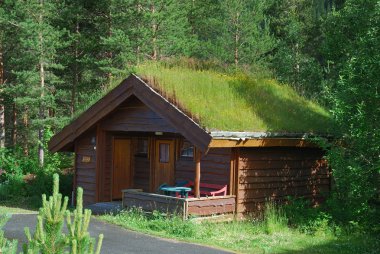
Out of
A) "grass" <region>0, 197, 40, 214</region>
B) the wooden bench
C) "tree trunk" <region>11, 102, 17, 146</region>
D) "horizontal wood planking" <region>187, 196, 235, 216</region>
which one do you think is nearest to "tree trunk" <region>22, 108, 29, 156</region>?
"tree trunk" <region>11, 102, 17, 146</region>

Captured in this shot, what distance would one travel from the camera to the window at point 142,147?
18.8 meters

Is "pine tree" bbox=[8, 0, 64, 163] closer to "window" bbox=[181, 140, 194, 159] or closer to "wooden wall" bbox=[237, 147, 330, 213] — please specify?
"window" bbox=[181, 140, 194, 159]

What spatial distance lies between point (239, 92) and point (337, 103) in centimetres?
472

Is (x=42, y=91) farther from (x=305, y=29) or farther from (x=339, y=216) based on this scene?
(x=305, y=29)

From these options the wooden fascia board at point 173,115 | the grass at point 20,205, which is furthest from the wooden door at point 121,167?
the wooden fascia board at point 173,115

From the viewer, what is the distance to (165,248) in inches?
456

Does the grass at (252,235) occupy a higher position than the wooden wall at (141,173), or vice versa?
the wooden wall at (141,173)

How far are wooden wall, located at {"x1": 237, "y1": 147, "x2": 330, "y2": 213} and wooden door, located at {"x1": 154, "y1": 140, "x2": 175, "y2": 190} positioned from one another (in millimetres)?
2674

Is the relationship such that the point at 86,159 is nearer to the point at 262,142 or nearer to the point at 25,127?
the point at 262,142

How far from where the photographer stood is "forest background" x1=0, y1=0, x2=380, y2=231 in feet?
42.3

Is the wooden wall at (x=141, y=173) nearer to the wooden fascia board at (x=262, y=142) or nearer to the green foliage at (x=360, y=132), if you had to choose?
the wooden fascia board at (x=262, y=142)

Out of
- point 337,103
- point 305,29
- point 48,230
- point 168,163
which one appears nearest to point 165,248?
point 337,103

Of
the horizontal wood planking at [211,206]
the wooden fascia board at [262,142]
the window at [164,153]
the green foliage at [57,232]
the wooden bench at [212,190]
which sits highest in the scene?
the wooden fascia board at [262,142]

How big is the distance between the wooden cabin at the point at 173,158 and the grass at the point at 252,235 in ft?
1.88
